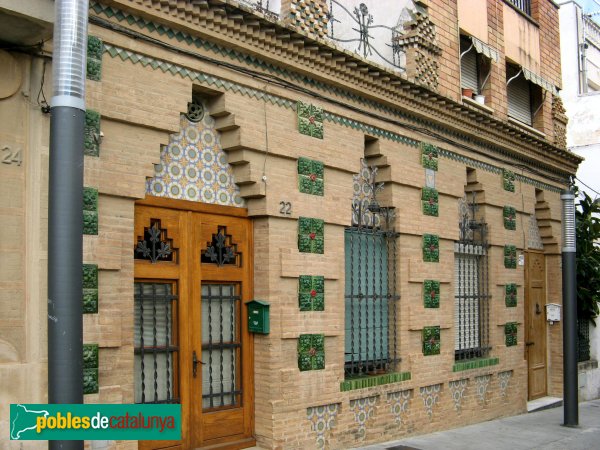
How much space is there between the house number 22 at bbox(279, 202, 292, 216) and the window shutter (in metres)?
7.12

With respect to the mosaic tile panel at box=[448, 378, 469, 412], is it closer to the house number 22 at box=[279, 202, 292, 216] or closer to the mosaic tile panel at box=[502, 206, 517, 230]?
the mosaic tile panel at box=[502, 206, 517, 230]

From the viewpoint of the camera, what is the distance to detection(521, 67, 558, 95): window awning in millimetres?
13758

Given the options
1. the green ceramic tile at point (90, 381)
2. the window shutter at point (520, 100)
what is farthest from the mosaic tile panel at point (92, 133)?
the window shutter at point (520, 100)

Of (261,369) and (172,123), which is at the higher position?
(172,123)

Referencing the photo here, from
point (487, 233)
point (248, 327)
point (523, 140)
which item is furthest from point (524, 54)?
point (248, 327)

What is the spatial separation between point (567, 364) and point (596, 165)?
9487 millimetres

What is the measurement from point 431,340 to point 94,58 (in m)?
6.19

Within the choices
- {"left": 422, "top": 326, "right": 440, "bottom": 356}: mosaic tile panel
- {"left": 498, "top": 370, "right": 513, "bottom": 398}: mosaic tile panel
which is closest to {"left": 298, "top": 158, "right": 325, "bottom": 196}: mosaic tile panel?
{"left": 422, "top": 326, "right": 440, "bottom": 356}: mosaic tile panel

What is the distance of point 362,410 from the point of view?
353 inches

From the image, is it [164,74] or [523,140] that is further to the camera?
[523,140]

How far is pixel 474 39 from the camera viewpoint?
12.1 metres

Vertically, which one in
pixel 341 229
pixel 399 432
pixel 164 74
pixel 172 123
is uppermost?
pixel 164 74

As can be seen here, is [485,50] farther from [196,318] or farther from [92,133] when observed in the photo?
[92,133]

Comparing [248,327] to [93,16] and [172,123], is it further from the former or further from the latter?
[93,16]
